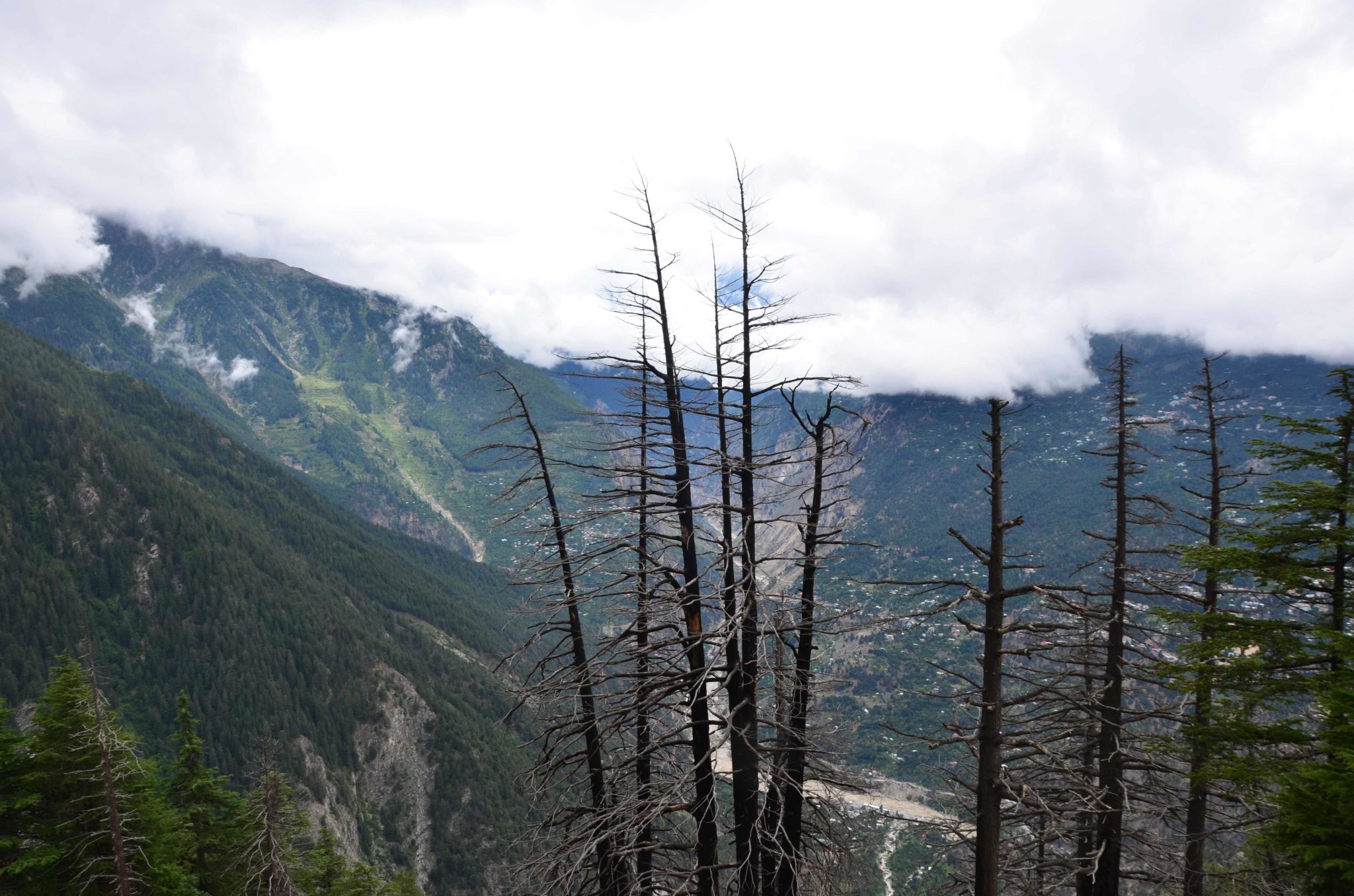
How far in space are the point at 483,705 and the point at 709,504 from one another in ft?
521

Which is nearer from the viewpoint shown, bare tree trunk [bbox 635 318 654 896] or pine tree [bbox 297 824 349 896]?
bare tree trunk [bbox 635 318 654 896]

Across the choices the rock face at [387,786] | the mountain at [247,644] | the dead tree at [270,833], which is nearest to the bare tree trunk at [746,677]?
the dead tree at [270,833]

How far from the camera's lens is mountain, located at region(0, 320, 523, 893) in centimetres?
12056

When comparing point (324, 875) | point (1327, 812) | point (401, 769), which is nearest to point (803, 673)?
point (1327, 812)

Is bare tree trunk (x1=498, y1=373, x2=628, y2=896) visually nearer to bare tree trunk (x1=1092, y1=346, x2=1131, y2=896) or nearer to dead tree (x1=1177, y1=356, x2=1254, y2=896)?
bare tree trunk (x1=1092, y1=346, x2=1131, y2=896)

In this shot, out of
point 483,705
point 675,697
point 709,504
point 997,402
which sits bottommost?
point 483,705

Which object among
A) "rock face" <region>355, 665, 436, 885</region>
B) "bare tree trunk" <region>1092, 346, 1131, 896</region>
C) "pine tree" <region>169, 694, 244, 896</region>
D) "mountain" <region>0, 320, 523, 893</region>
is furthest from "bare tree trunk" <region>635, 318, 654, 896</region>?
"rock face" <region>355, 665, 436, 885</region>

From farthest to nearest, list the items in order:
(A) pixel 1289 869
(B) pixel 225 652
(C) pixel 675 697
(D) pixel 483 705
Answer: (D) pixel 483 705, (B) pixel 225 652, (C) pixel 675 697, (A) pixel 1289 869

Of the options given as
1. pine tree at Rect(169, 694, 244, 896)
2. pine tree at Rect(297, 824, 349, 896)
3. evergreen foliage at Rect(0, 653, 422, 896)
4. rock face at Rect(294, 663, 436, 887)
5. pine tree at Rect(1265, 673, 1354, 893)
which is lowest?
rock face at Rect(294, 663, 436, 887)

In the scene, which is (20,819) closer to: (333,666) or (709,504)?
(709,504)

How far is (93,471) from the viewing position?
164250 mm

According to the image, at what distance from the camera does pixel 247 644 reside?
141500 millimetres

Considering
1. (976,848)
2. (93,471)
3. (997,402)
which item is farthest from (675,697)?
(93,471)

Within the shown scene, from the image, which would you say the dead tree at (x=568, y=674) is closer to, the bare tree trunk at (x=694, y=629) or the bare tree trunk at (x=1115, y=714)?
the bare tree trunk at (x=694, y=629)
